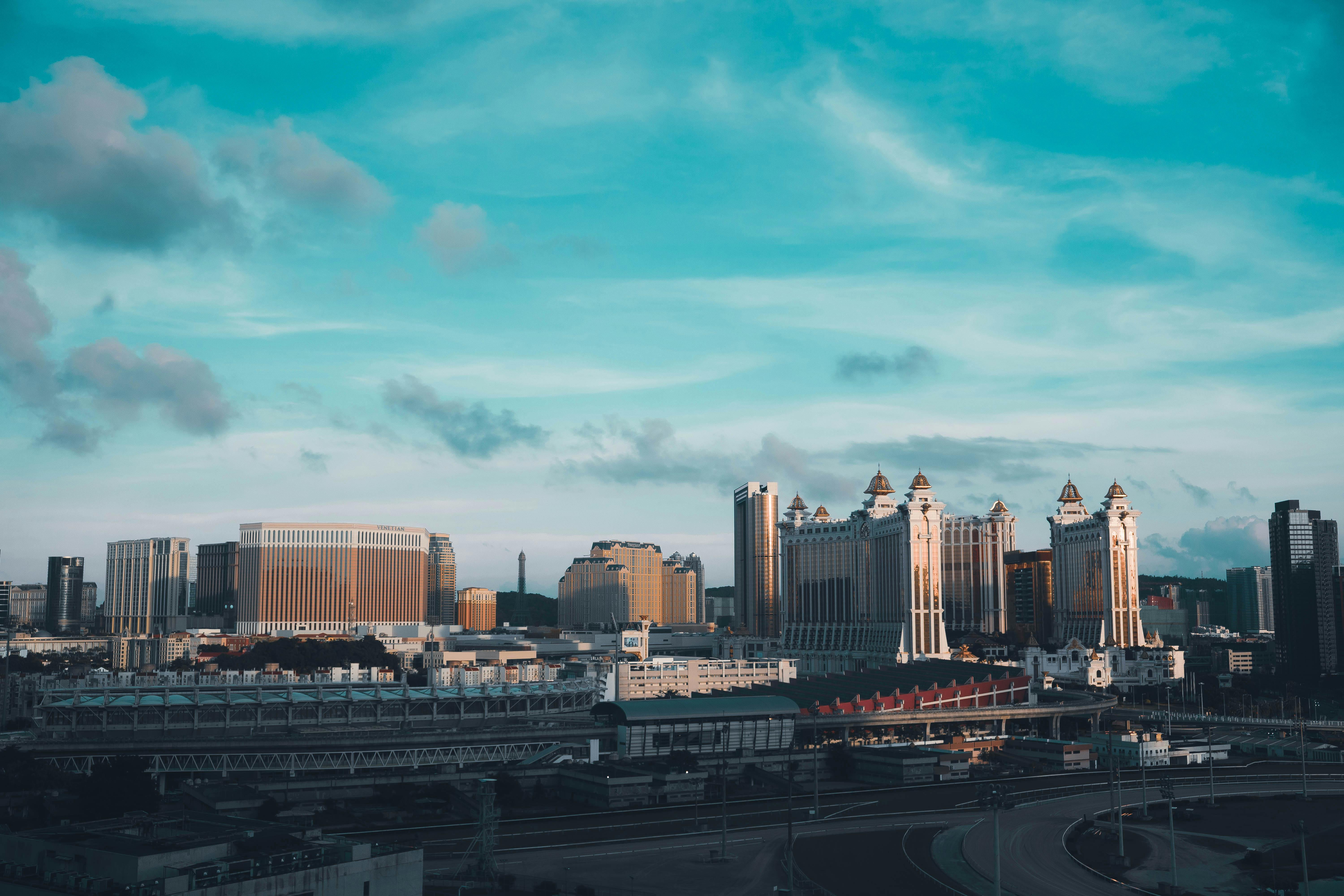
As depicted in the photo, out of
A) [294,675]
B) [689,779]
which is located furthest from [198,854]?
[294,675]

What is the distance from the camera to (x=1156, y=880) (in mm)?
79625

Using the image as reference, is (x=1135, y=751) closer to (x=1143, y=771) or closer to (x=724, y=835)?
(x=1143, y=771)


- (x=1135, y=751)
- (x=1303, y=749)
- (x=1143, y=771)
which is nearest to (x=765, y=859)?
(x=1143, y=771)

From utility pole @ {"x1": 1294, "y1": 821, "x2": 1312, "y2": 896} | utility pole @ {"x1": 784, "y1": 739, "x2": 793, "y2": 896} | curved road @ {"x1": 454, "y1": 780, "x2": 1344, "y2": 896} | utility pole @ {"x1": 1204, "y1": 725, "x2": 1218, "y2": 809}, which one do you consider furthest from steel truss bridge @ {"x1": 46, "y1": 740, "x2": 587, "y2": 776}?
utility pole @ {"x1": 1294, "y1": 821, "x2": 1312, "y2": 896}

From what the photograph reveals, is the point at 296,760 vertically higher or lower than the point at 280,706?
lower

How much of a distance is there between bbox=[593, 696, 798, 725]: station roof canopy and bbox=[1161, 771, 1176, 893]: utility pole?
3953 cm

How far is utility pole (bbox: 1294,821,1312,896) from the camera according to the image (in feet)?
223

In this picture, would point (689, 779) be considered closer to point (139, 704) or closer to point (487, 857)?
point (487, 857)

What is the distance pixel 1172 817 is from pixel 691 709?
53543 millimetres

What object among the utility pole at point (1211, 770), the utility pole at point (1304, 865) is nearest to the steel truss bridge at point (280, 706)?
the utility pole at point (1211, 770)

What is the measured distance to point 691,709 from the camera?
12875 cm

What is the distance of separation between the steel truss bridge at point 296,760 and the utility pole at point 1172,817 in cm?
5921

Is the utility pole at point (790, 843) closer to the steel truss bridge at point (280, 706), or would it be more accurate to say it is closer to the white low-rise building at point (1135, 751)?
the white low-rise building at point (1135, 751)

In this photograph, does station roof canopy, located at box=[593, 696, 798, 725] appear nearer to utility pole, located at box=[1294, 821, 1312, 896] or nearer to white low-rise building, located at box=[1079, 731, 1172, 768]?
white low-rise building, located at box=[1079, 731, 1172, 768]
